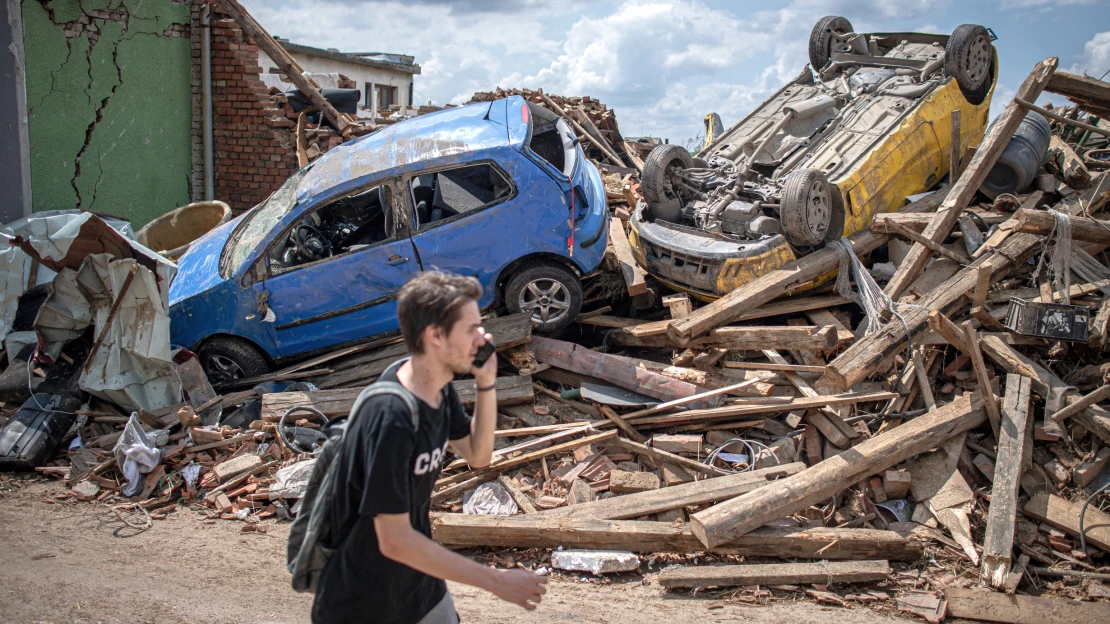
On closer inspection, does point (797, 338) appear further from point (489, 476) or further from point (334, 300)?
point (334, 300)

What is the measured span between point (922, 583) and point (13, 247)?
7.48m

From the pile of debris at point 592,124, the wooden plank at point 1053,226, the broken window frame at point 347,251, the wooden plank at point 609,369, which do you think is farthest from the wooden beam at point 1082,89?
the pile of debris at point 592,124

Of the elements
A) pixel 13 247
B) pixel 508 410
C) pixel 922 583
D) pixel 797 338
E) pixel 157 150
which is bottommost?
pixel 922 583

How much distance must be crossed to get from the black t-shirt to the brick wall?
9.53 m

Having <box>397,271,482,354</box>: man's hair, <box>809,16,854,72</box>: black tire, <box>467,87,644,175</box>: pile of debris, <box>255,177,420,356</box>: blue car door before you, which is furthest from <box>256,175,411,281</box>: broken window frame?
<box>467,87,644,175</box>: pile of debris

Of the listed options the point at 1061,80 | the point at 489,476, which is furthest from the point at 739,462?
the point at 1061,80

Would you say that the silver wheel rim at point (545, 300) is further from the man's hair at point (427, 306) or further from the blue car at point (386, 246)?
the man's hair at point (427, 306)

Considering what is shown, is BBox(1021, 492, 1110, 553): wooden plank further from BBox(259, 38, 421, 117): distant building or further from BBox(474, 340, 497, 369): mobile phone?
BBox(259, 38, 421, 117): distant building

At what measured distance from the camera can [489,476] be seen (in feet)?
19.8

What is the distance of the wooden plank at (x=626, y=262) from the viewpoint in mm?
7773

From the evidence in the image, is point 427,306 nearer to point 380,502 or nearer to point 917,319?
point 380,502

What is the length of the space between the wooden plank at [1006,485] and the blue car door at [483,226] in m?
3.99

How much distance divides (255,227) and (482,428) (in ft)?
18.2

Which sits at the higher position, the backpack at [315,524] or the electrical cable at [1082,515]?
the backpack at [315,524]
